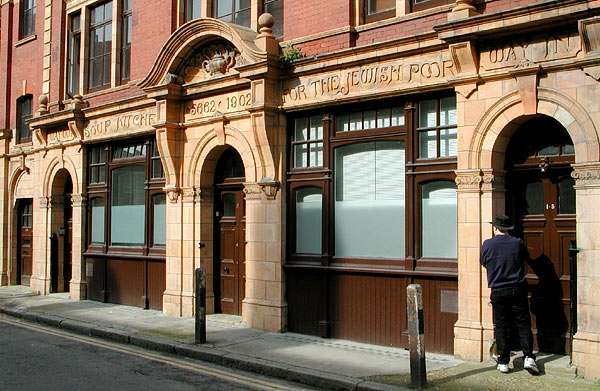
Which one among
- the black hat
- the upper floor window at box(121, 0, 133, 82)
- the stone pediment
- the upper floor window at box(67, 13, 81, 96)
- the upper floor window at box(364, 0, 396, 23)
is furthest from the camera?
the upper floor window at box(67, 13, 81, 96)

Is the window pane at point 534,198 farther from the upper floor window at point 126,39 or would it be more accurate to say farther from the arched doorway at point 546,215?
the upper floor window at point 126,39

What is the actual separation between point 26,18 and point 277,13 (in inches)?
464

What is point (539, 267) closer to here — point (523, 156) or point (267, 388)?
point (523, 156)

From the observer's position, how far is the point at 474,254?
8922mm

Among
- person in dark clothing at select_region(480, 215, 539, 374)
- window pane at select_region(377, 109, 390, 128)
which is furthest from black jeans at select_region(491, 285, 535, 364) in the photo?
window pane at select_region(377, 109, 390, 128)

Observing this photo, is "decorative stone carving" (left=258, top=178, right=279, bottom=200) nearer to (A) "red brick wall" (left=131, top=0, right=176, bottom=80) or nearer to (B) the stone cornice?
(B) the stone cornice

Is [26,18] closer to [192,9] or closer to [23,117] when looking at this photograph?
[23,117]

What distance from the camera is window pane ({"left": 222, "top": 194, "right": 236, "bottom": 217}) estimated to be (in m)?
13.2

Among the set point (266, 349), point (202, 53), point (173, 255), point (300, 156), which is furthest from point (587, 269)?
point (202, 53)

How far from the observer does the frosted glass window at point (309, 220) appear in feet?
37.0

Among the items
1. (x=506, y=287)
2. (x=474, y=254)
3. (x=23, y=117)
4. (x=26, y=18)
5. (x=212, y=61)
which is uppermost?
(x=26, y=18)

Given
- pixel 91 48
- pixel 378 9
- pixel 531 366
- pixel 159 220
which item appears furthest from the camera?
pixel 91 48

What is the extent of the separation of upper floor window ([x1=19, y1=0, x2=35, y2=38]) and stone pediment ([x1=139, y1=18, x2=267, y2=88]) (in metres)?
8.27

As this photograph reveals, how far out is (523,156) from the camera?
8.95 m
